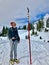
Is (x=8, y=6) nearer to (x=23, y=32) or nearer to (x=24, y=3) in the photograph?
(x=24, y=3)

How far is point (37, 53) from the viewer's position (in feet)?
5.47

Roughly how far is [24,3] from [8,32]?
326mm

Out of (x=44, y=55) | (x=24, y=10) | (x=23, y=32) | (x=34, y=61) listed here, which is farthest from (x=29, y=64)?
(x=24, y=10)

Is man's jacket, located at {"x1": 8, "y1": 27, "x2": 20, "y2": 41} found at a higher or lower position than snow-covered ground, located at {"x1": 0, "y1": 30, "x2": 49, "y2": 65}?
higher

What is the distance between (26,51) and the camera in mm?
1648

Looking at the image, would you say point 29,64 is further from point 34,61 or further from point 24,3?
point 24,3

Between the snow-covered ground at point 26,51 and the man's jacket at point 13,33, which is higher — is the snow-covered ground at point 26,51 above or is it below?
below

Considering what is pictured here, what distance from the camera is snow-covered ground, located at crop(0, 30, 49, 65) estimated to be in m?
1.62

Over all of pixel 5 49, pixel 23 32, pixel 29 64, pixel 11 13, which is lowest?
pixel 29 64

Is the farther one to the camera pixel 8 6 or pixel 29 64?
pixel 8 6

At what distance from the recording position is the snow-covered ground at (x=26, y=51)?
1624 mm

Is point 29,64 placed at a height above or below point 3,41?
below

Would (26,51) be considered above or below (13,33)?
below

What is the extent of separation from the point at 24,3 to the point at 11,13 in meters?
0.16
